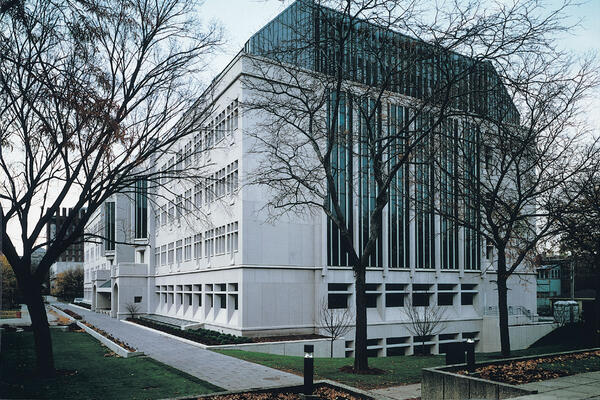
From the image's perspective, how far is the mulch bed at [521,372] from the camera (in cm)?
1232

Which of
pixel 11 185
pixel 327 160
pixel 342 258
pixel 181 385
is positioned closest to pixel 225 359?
pixel 181 385

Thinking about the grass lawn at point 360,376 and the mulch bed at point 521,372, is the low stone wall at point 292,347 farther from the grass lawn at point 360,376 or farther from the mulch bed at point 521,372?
the mulch bed at point 521,372

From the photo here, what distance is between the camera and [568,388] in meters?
11.1

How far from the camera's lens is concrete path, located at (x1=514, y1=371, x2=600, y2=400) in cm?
1015

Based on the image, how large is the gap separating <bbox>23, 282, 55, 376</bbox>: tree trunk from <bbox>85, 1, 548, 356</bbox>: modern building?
1153 centimetres

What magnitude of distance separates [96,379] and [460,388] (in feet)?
33.7

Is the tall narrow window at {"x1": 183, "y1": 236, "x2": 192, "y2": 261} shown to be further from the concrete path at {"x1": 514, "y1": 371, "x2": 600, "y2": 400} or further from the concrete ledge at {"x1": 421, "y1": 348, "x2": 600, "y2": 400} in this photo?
the concrete path at {"x1": 514, "y1": 371, "x2": 600, "y2": 400}

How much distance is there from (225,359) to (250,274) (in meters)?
11.3

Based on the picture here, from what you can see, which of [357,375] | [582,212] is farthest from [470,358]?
[582,212]

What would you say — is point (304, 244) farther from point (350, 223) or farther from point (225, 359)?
point (225, 359)

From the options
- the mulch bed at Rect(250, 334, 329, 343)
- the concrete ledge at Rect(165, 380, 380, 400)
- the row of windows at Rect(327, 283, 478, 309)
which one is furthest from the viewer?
the row of windows at Rect(327, 283, 478, 309)

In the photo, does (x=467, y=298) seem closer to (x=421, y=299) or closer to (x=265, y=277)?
(x=421, y=299)

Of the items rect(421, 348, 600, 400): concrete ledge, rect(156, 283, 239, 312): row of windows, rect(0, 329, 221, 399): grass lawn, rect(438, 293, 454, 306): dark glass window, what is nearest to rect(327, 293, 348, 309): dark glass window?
rect(156, 283, 239, 312): row of windows

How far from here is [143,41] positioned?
14.8m
